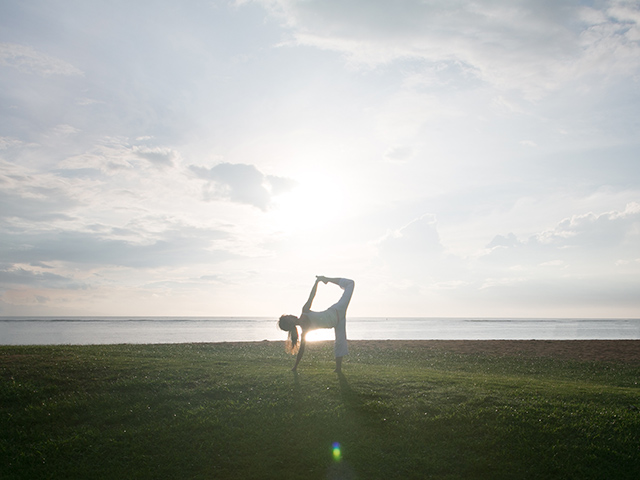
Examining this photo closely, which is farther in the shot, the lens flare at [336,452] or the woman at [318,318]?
the woman at [318,318]

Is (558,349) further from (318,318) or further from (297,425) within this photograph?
(297,425)

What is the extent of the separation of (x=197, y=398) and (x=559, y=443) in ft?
30.1

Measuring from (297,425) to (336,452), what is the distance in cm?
146

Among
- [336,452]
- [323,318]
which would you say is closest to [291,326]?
[323,318]

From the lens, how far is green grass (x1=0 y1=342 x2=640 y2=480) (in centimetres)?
888

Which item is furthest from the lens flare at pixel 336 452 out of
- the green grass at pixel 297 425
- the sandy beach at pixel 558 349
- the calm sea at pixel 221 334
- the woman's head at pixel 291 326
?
the calm sea at pixel 221 334

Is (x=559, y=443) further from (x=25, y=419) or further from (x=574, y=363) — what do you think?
(x=574, y=363)

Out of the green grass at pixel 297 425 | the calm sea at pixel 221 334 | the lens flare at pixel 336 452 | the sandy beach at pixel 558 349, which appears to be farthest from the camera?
the calm sea at pixel 221 334

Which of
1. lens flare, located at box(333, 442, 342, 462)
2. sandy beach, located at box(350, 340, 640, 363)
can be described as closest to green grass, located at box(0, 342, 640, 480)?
lens flare, located at box(333, 442, 342, 462)

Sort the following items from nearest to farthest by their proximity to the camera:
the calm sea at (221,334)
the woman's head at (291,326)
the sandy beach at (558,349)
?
the woman's head at (291,326) → the sandy beach at (558,349) → the calm sea at (221,334)

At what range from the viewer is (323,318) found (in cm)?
1293

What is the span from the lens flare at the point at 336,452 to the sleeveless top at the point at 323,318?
378cm

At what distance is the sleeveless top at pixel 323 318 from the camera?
12891 millimetres

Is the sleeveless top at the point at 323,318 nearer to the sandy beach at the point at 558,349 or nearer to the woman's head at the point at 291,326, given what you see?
the woman's head at the point at 291,326
